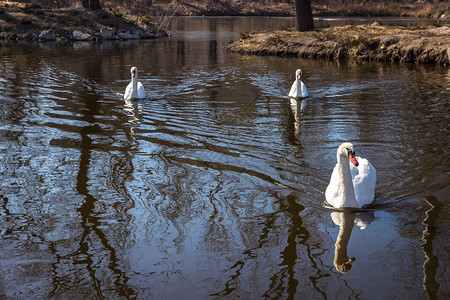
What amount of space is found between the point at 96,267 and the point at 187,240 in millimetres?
1063

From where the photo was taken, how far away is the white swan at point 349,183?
6672 mm

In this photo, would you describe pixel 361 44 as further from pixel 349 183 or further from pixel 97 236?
pixel 97 236

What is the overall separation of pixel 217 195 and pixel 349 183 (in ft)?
5.64

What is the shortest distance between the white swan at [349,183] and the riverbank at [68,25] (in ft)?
92.6

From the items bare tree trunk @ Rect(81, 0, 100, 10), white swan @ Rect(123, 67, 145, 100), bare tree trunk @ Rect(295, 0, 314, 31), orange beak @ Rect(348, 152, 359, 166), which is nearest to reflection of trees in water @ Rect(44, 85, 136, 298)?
orange beak @ Rect(348, 152, 359, 166)

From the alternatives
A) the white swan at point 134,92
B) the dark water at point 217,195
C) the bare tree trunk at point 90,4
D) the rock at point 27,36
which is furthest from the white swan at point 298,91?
the bare tree trunk at point 90,4

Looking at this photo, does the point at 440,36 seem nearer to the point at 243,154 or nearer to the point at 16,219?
the point at 243,154

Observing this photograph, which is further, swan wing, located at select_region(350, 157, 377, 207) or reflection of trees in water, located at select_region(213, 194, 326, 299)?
swan wing, located at select_region(350, 157, 377, 207)

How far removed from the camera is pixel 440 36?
20.6 metres

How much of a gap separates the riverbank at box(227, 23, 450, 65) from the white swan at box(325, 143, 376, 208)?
13.7 meters

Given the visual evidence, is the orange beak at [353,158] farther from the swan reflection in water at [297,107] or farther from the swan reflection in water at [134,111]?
the swan reflection in water at [134,111]

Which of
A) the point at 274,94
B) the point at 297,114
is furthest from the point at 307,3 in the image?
the point at 297,114

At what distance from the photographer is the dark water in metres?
5.33

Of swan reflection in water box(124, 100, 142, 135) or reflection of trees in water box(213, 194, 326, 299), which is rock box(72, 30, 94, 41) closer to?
swan reflection in water box(124, 100, 142, 135)
